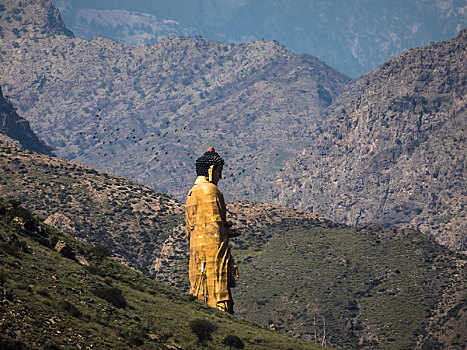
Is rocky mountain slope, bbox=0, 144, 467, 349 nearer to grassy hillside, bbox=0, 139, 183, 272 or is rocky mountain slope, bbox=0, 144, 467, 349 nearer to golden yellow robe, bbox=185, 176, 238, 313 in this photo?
grassy hillside, bbox=0, 139, 183, 272

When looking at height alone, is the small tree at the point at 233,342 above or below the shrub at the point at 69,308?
above

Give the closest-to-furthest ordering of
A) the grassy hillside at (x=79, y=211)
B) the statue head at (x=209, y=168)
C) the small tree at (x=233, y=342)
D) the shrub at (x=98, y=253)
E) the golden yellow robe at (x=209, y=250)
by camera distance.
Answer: the small tree at (x=233, y=342) < the golden yellow robe at (x=209, y=250) < the shrub at (x=98, y=253) < the statue head at (x=209, y=168) < the grassy hillside at (x=79, y=211)

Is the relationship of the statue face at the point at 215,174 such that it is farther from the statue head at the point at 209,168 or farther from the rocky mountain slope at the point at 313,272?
the rocky mountain slope at the point at 313,272

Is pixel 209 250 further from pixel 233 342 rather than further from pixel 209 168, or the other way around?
pixel 233 342

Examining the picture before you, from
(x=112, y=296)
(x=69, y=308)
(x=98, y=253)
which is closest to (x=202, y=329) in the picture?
(x=112, y=296)

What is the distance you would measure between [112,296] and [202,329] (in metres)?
6.43

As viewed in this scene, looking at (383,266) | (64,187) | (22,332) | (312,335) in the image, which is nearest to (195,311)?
(22,332)

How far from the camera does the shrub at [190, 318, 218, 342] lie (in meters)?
61.1

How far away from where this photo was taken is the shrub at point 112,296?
61.1m

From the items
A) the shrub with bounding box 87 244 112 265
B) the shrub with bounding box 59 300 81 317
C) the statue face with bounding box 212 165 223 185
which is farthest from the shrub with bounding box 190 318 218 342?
the statue face with bounding box 212 165 223 185

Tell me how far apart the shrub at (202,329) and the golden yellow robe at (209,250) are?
1323 centimetres

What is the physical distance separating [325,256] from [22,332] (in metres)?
147

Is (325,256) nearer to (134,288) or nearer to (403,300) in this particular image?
(403,300)

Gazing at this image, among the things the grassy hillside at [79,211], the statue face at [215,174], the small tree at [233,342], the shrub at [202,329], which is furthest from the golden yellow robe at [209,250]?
the grassy hillside at [79,211]
